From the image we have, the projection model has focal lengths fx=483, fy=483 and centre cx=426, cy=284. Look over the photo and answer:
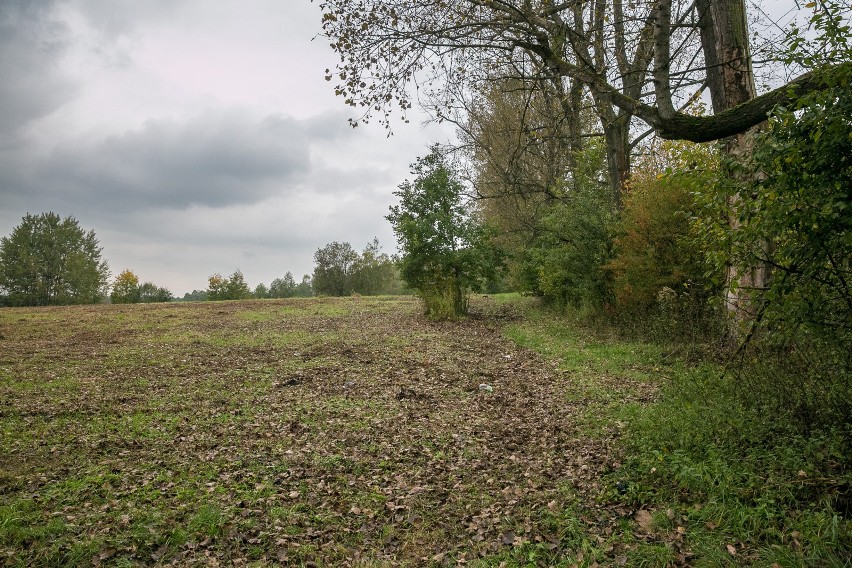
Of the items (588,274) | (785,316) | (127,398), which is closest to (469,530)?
(785,316)

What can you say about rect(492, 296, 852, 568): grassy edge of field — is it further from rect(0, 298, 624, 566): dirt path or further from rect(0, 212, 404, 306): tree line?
rect(0, 212, 404, 306): tree line

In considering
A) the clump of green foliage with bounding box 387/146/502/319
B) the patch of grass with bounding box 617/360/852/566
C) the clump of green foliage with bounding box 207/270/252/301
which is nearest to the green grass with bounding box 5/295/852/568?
the patch of grass with bounding box 617/360/852/566

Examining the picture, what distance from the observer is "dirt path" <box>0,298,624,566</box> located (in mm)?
4469

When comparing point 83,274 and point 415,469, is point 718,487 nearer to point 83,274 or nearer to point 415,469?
point 415,469

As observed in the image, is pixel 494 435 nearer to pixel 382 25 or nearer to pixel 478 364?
pixel 478 364

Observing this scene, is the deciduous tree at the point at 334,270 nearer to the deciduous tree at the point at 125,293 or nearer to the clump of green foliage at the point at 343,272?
the clump of green foliage at the point at 343,272

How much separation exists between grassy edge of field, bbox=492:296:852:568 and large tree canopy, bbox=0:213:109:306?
A: 56350 mm

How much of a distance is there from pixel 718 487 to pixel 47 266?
200ft

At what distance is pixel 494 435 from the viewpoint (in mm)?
7098

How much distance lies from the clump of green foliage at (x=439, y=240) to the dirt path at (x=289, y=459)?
332 inches

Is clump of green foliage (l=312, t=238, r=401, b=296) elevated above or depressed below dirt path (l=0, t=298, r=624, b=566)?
above

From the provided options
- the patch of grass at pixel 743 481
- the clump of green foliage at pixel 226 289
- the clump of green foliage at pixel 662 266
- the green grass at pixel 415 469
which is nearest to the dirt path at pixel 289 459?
the green grass at pixel 415 469

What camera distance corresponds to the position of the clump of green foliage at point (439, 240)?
20453mm

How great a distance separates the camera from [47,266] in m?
49.2
